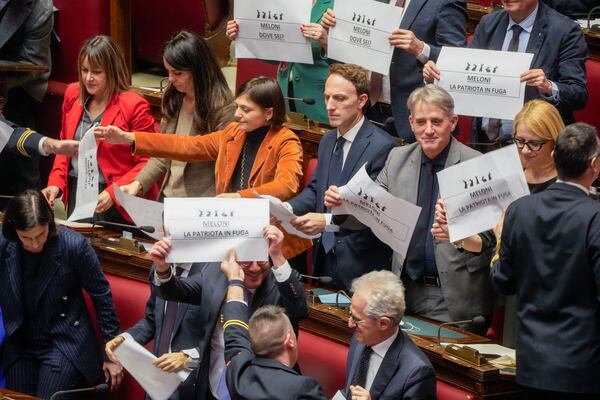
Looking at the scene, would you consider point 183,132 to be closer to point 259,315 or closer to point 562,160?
point 259,315

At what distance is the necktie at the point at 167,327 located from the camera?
413 cm

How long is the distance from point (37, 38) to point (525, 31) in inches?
105

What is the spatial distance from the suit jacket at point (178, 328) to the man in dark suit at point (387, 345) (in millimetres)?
699

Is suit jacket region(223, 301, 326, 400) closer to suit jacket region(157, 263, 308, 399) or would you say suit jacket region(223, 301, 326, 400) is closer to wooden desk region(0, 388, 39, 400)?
suit jacket region(157, 263, 308, 399)

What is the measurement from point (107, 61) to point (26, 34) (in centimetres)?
119

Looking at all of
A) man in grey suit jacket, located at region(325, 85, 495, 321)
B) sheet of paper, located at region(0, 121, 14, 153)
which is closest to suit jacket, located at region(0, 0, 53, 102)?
sheet of paper, located at region(0, 121, 14, 153)

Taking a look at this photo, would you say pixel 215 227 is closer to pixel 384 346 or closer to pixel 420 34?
pixel 384 346

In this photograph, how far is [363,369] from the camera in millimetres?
3578

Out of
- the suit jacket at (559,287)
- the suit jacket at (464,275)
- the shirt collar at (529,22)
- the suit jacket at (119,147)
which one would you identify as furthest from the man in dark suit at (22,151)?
the suit jacket at (559,287)

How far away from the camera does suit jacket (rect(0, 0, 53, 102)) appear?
602 centimetres

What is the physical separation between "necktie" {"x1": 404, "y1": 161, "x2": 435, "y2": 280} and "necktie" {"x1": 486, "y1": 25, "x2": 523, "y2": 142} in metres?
0.54

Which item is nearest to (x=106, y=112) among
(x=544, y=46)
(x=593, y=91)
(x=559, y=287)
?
(x=544, y=46)

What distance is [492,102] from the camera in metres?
4.15

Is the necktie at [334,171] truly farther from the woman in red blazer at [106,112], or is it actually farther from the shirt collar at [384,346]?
the woman in red blazer at [106,112]
